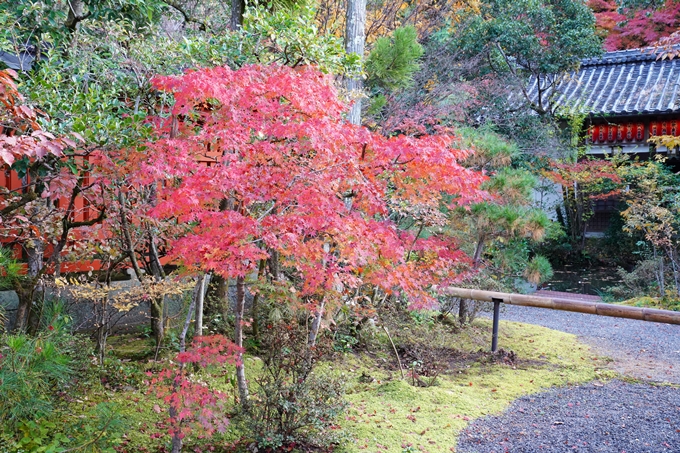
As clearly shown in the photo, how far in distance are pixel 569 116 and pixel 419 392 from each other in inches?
393

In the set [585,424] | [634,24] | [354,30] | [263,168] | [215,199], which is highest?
[634,24]

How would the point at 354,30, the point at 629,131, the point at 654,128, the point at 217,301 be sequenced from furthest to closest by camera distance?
the point at 629,131
the point at 654,128
the point at 354,30
the point at 217,301

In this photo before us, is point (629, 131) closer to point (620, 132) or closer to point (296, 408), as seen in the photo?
point (620, 132)

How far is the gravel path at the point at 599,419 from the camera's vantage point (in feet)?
14.1

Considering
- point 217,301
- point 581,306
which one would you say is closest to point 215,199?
point 217,301

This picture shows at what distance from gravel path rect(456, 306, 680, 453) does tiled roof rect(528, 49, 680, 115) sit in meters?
7.40

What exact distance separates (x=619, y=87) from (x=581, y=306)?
9.53 m

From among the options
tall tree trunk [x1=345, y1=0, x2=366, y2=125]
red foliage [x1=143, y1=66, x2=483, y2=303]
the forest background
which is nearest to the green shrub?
the forest background

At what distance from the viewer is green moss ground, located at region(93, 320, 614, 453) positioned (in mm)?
4195

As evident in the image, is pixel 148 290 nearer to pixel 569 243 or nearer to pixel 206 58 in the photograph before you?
pixel 206 58

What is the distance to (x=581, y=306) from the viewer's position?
254 inches

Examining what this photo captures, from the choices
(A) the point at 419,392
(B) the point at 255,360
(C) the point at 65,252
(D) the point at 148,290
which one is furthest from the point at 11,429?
(A) the point at 419,392

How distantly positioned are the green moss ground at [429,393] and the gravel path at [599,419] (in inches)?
7.5

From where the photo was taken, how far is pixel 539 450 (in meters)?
4.19
